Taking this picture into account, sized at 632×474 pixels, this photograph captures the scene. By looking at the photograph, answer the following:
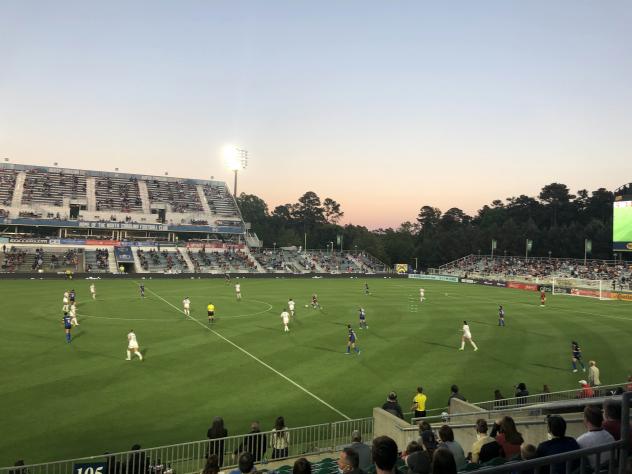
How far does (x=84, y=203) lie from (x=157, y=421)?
80197mm

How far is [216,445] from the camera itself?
1116 centimetres

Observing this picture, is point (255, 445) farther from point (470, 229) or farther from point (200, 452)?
point (470, 229)

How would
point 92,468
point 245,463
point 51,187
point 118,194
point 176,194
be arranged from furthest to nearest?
point 176,194 → point 118,194 → point 51,187 → point 92,468 → point 245,463

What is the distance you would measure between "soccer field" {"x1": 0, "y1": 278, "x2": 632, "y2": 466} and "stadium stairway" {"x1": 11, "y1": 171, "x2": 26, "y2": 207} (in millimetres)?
46702

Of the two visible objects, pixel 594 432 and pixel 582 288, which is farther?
pixel 582 288

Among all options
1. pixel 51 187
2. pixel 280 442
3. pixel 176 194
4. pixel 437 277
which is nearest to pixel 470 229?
pixel 437 277

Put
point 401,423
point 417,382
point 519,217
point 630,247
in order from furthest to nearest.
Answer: point 519,217
point 630,247
point 417,382
point 401,423

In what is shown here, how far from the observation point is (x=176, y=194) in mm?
96438

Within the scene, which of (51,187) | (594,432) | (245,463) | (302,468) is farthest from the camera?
(51,187)

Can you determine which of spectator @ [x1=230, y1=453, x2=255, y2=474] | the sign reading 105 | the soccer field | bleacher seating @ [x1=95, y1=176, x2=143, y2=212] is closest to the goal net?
the soccer field

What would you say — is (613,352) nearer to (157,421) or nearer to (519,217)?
(157,421)

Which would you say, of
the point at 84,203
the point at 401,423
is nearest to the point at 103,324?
the point at 401,423

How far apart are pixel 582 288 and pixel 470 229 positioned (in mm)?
55514

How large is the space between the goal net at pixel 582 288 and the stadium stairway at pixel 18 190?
84020mm
